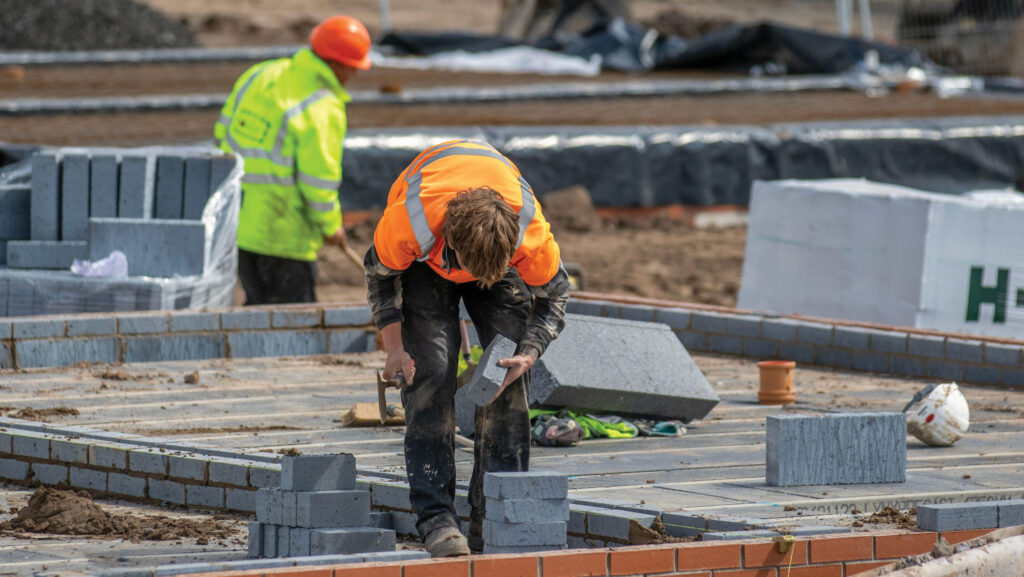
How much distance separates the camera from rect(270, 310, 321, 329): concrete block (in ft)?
26.7

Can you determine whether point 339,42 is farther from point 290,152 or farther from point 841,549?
point 841,549

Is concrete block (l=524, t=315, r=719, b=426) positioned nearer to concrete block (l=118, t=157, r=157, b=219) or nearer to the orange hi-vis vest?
the orange hi-vis vest

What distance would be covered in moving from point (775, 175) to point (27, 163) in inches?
310

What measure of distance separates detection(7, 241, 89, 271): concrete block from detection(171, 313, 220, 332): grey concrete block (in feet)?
4.07

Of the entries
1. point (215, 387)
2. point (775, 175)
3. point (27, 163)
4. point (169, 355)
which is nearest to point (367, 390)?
point (215, 387)

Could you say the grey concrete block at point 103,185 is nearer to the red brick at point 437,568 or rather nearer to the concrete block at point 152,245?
the concrete block at point 152,245

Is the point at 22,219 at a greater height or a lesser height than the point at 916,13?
lesser

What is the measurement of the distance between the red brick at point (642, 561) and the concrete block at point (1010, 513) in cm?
111

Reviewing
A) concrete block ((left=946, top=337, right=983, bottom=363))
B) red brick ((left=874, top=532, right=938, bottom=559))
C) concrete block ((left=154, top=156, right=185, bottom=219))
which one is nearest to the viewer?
red brick ((left=874, top=532, right=938, bottom=559))

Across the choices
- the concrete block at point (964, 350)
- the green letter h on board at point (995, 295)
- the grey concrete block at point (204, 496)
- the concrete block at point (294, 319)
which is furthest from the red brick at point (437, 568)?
the green letter h on board at point (995, 295)

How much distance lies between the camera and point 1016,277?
9.05m

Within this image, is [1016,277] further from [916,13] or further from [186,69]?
[916,13]

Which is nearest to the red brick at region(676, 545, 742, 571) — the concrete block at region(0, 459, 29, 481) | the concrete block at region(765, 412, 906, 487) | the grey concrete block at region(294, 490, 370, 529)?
the grey concrete block at region(294, 490, 370, 529)

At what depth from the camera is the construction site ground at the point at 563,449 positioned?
4578 millimetres
